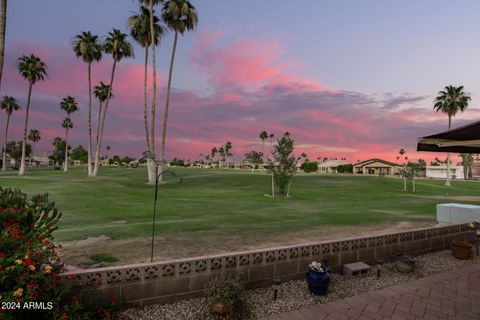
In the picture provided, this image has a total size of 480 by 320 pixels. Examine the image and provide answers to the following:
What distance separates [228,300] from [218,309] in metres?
0.28

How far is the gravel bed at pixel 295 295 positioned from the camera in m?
5.68

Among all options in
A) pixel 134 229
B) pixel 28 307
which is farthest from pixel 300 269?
pixel 134 229

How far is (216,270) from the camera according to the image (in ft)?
Answer: 21.4

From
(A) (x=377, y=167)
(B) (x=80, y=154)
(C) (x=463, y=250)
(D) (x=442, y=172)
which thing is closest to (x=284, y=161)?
(C) (x=463, y=250)

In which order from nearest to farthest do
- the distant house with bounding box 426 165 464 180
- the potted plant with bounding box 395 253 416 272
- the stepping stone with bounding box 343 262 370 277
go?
the stepping stone with bounding box 343 262 370 277 < the potted plant with bounding box 395 253 416 272 < the distant house with bounding box 426 165 464 180

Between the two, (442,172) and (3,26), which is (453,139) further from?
(442,172)

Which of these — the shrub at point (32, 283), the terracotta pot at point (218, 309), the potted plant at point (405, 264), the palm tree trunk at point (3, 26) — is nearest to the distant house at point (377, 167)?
the potted plant at point (405, 264)

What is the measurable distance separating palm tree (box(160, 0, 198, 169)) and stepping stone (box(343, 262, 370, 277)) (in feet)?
112

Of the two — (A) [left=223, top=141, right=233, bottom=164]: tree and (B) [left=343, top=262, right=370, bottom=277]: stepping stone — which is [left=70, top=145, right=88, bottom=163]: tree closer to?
(A) [left=223, top=141, right=233, bottom=164]: tree

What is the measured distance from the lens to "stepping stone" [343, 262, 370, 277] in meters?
7.76

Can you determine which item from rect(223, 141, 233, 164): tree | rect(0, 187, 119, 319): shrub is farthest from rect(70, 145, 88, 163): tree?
rect(0, 187, 119, 319): shrub

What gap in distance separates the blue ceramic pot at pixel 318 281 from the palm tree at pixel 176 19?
114ft

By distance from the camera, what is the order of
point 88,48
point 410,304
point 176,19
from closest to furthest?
point 410,304
point 176,19
point 88,48

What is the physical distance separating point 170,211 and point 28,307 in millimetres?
14889
